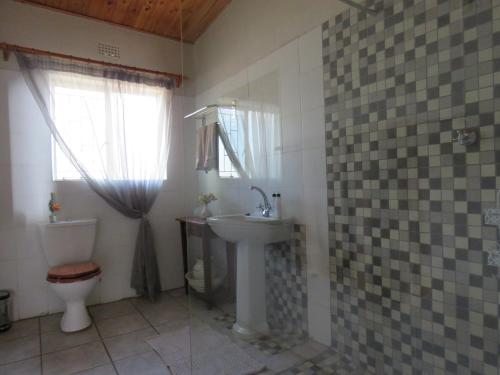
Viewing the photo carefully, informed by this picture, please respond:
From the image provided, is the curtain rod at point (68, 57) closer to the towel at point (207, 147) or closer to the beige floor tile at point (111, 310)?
the towel at point (207, 147)

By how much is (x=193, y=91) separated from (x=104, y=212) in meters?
1.39

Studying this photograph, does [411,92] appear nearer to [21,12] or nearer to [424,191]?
[424,191]

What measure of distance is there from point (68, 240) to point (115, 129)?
987mm

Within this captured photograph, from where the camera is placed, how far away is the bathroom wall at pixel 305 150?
1.84m

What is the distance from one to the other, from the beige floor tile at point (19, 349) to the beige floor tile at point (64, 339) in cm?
5

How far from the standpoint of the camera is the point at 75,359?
1942 mm

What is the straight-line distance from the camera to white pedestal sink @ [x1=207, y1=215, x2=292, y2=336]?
6.64 ft

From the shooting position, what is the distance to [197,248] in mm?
2797

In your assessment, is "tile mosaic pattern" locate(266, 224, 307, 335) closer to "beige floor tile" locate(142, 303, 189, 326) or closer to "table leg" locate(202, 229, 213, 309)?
"table leg" locate(202, 229, 213, 309)

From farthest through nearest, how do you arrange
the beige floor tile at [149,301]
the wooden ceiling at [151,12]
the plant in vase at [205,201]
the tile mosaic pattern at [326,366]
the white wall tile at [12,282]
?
the beige floor tile at [149,301] → the plant in vase at [205,201] → the wooden ceiling at [151,12] → the white wall tile at [12,282] → the tile mosaic pattern at [326,366]

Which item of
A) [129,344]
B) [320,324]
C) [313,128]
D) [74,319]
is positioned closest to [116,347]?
[129,344]

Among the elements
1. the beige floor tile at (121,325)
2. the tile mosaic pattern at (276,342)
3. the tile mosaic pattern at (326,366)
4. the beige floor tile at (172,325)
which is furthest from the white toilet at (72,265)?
the tile mosaic pattern at (326,366)

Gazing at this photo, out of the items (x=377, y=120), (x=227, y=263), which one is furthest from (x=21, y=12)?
(x=377, y=120)

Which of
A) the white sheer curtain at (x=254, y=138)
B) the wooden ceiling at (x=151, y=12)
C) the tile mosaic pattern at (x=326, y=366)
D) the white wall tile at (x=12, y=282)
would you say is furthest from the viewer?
the wooden ceiling at (x=151, y=12)
